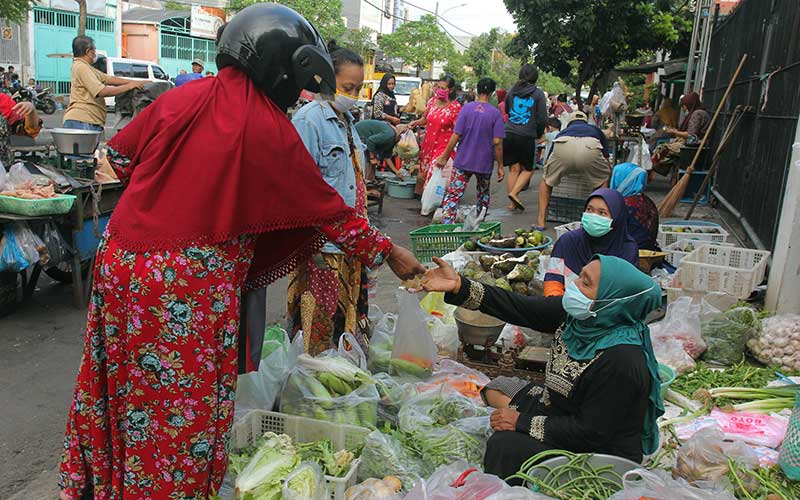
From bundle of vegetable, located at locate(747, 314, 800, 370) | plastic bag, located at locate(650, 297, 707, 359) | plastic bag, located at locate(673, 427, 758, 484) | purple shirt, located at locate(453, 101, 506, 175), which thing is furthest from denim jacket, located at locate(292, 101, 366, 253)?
purple shirt, located at locate(453, 101, 506, 175)

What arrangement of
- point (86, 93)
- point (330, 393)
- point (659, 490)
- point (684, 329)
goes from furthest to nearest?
point (86, 93)
point (684, 329)
point (330, 393)
point (659, 490)

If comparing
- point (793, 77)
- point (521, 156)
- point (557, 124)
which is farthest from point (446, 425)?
point (557, 124)

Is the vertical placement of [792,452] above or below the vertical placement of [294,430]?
above

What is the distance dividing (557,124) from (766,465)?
39.0 ft

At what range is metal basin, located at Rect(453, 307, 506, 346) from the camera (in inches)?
170

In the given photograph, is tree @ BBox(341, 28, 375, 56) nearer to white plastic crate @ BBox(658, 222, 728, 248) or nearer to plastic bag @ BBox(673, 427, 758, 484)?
white plastic crate @ BBox(658, 222, 728, 248)

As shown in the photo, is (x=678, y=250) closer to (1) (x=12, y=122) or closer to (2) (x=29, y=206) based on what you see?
(2) (x=29, y=206)

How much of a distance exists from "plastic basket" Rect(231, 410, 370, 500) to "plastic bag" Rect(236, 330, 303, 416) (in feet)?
0.32

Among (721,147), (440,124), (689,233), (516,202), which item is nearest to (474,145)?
(440,124)

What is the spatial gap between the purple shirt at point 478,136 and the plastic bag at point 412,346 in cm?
435

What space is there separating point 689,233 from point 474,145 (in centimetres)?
252

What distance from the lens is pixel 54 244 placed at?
5250 mm

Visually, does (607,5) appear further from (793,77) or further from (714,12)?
(793,77)

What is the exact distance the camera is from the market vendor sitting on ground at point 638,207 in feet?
18.3
